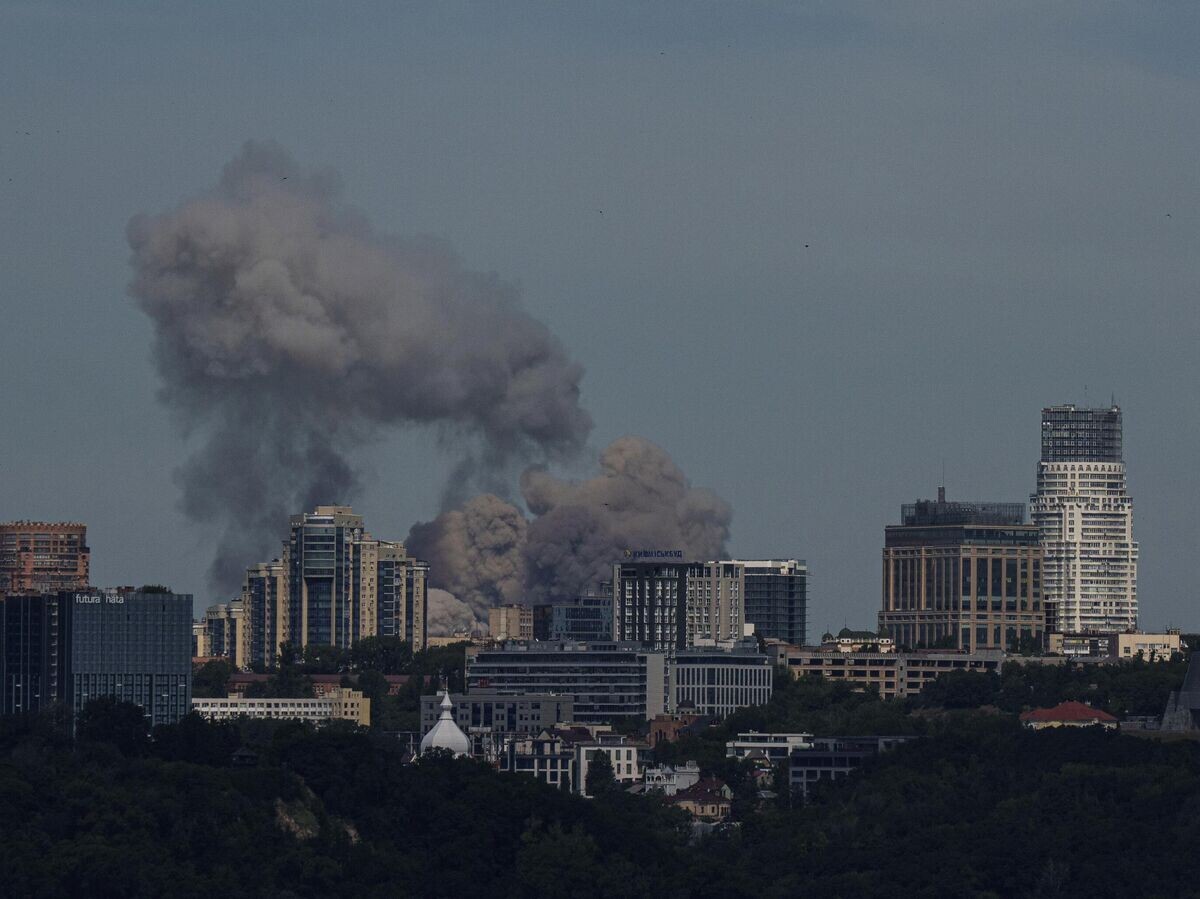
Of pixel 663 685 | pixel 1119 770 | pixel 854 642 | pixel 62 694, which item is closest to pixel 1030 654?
pixel 854 642

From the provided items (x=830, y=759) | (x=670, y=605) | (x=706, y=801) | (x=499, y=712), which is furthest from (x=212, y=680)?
(x=830, y=759)

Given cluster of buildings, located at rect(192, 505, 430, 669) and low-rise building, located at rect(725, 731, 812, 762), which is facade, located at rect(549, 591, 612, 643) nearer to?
cluster of buildings, located at rect(192, 505, 430, 669)

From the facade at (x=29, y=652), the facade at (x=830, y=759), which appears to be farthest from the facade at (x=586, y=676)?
the facade at (x=830, y=759)

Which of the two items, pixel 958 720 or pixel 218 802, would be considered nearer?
pixel 218 802

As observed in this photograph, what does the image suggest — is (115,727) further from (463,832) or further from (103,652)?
(103,652)

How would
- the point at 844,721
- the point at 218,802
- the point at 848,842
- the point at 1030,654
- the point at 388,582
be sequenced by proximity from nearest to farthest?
the point at 218,802
the point at 848,842
the point at 844,721
the point at 1030,654
the point at 388,582

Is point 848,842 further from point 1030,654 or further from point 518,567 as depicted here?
point 518,567
